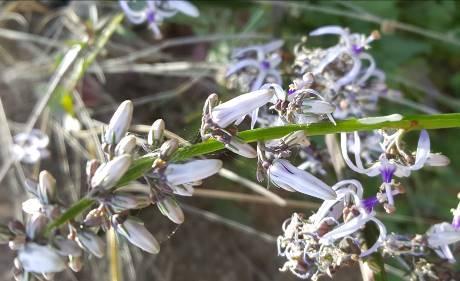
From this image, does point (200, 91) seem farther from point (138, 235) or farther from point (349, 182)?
point (138, 235)

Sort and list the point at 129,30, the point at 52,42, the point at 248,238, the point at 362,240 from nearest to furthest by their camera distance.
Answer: the point at 362,240
the point at 52,42
the point at 129,30
the point at 248,238

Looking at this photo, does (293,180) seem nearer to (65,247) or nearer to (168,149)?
(168,149)

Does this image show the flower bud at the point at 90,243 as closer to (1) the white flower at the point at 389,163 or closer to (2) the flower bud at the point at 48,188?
(2) the flower bud at the point at 48,188

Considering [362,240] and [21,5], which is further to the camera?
[21,5]

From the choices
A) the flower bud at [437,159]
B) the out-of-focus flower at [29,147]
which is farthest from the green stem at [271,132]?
the out-of-focus flower at [29,147]

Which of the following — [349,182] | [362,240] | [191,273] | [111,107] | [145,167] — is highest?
[145,167]

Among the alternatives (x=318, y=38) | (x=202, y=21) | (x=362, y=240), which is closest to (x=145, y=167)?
(x=362, y=240)
